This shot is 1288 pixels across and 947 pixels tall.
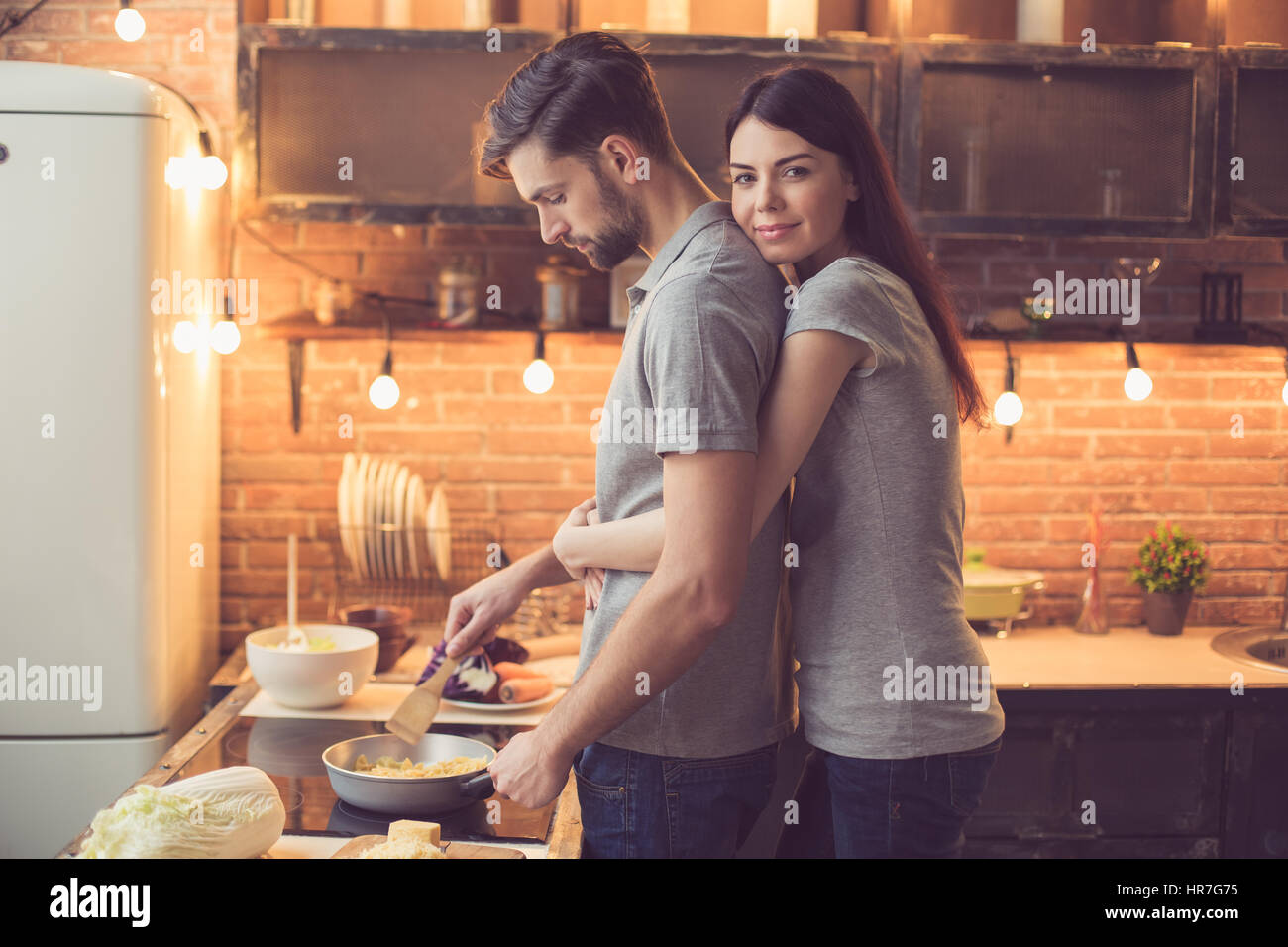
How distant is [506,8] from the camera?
8.03 ft

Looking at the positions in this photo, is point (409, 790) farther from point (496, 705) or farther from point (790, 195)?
point (790, 195)

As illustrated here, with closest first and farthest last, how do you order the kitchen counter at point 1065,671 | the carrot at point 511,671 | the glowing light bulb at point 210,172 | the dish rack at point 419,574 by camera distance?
the kitchen counter at point 1065,671 < the carrot at point 511,671 < the glowing light bulb at point 210,172 < the dish rack at point 419,574

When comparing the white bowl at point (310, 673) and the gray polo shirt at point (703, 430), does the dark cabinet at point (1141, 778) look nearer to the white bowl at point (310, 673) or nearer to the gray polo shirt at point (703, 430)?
the gray polo shirt at point (703, 430)

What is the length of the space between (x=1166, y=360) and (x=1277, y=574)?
634 millimetres

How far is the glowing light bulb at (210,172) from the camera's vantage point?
230 cm

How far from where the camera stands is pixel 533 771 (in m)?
1.25

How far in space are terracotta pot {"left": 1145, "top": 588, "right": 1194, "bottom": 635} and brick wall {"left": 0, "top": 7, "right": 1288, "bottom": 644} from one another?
0.13m

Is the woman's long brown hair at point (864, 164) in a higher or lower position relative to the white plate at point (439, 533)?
higher

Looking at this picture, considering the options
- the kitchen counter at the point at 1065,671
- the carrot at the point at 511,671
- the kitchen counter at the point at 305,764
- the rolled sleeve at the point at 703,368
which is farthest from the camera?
the carrot at the point at 511,671

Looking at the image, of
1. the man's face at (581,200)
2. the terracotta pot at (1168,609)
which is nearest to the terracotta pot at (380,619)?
the man's face at (581,200)

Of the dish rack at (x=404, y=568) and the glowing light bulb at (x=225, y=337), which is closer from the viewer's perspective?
the glowing light bulb at (x=225, y=337)

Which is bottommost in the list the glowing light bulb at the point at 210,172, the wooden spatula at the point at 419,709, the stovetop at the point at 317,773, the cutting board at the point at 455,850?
the stovetop at the point at 317,773

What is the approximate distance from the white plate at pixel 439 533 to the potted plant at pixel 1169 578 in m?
1.66

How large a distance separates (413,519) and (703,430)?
59.4 inches
